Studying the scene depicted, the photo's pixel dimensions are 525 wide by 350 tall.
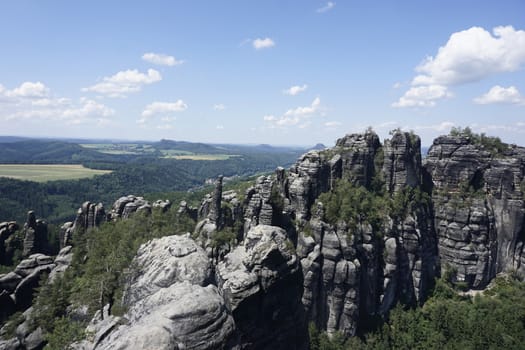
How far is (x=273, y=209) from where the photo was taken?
56.8 m

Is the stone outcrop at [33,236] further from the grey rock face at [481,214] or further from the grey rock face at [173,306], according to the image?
the grey rock face at [481,214]

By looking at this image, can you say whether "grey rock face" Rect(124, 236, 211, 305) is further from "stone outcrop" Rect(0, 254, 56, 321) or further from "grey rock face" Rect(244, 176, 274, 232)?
Answer: "stone outcrop" Rect(0, 254, 56, 321)

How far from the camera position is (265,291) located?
73.9 feet

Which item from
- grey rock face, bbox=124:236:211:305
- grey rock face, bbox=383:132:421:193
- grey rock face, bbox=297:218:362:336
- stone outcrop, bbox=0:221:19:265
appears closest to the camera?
grey rock face, bbox=124:236:211:305

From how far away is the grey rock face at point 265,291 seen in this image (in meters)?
21.3

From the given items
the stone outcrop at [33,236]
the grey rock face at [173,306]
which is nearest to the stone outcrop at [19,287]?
the stone outcrop at [33,236]

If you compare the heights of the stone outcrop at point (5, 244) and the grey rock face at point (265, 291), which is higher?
the grey rock face at point (265, 291)

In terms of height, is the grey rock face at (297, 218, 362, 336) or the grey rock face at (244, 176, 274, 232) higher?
the grey rock face at (244, 176, 274, 232)

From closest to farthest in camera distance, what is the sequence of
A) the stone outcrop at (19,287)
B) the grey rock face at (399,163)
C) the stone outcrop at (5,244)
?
the stone outcrop at (19,287), the stone outcrop at (5,244), the grey rock face at (399,163)

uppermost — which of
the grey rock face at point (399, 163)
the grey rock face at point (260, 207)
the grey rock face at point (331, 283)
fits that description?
the grey rock face at point (399, 163)

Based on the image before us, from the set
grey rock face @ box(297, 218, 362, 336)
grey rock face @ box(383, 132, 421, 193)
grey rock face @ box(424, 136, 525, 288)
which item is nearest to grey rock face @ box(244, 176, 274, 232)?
grey rock face @ box(297, 218, 362, 336)

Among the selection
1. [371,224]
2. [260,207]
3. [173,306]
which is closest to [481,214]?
[371,224]

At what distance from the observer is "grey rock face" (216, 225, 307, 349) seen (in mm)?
21281

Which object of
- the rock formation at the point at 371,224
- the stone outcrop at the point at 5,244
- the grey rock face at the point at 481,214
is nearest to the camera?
the rock formation at the point at 371,224
